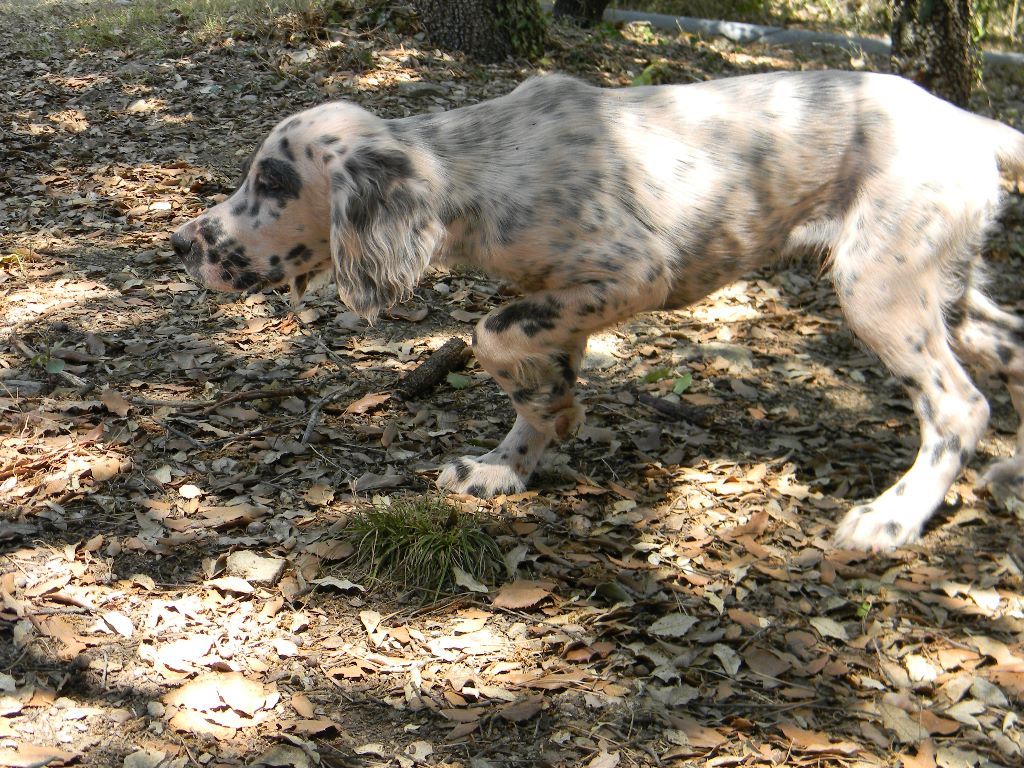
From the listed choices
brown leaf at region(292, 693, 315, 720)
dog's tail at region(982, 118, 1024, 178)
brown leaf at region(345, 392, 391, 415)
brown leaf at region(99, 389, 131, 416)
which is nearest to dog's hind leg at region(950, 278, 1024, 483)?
dog's tail at region(982, 118, 1024, 178)

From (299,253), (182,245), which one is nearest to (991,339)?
(299,253)

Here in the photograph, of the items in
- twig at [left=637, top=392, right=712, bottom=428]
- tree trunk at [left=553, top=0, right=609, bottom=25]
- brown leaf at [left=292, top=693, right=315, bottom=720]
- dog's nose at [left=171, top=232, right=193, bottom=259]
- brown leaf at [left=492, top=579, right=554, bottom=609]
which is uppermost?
tree trunk at [left=553, top=0, right=609, bottom=25]

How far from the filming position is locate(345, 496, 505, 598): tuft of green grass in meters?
3.38

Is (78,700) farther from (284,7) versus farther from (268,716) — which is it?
(284,7)

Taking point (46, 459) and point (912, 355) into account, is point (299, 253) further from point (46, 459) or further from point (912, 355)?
point (912, 355)

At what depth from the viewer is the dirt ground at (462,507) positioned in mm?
2832

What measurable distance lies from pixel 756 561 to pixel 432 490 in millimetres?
1202

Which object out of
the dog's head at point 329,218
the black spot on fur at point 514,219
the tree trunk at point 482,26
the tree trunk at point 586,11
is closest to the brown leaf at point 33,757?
the dog's head at point 329,218

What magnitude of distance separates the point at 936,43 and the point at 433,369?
12.8 ft

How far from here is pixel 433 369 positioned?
4629 mm

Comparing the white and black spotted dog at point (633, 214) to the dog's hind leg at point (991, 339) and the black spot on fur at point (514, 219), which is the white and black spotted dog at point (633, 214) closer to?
the black spot on fur at point (514, 219)

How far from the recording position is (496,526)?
3691mm

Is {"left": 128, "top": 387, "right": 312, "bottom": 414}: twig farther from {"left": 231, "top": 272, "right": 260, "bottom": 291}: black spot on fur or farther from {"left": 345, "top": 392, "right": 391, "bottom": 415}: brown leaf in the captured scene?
{"left": 231, "top": 272, "right": 260, "bottom": 291}: black spot on fur

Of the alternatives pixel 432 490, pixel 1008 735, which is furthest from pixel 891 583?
pixel 432 490
